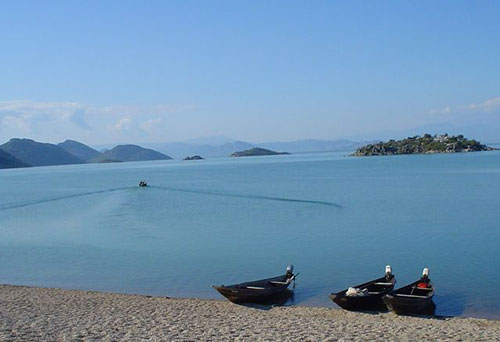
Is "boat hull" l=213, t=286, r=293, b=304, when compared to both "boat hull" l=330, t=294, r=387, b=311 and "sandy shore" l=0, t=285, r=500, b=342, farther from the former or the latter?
"boat hull" l=330, t=294, r=387, b=311

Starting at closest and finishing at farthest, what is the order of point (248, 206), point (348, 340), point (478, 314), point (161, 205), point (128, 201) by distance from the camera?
point (348, 340)
point (478, 314)
point (248, 206)
point (161, 205)
point (128, 201)

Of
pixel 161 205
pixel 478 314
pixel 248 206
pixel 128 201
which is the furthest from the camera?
pixel 128 201

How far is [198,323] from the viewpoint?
57.6 feet

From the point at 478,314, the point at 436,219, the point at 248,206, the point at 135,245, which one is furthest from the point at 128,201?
the point at 478,314

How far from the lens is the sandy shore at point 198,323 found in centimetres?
1537

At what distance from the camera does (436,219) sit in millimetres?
44938

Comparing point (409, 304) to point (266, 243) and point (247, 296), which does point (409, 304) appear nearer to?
point (247, 296)

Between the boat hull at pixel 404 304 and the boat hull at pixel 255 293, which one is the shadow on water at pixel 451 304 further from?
the boat hull at pixel 255 293

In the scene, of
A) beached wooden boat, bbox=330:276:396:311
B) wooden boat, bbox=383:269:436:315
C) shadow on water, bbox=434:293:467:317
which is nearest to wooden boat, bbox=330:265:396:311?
beached wooden boat, bbox=330:276:396:311

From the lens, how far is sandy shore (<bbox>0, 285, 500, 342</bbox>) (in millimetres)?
15367

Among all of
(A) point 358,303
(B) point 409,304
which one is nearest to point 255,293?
(A) point 358,303

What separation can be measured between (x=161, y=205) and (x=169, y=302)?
149ft

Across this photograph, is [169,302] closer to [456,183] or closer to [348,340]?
[348,340]

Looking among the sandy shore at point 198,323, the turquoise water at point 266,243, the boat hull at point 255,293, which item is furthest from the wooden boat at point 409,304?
the boat hull at point 255,293
